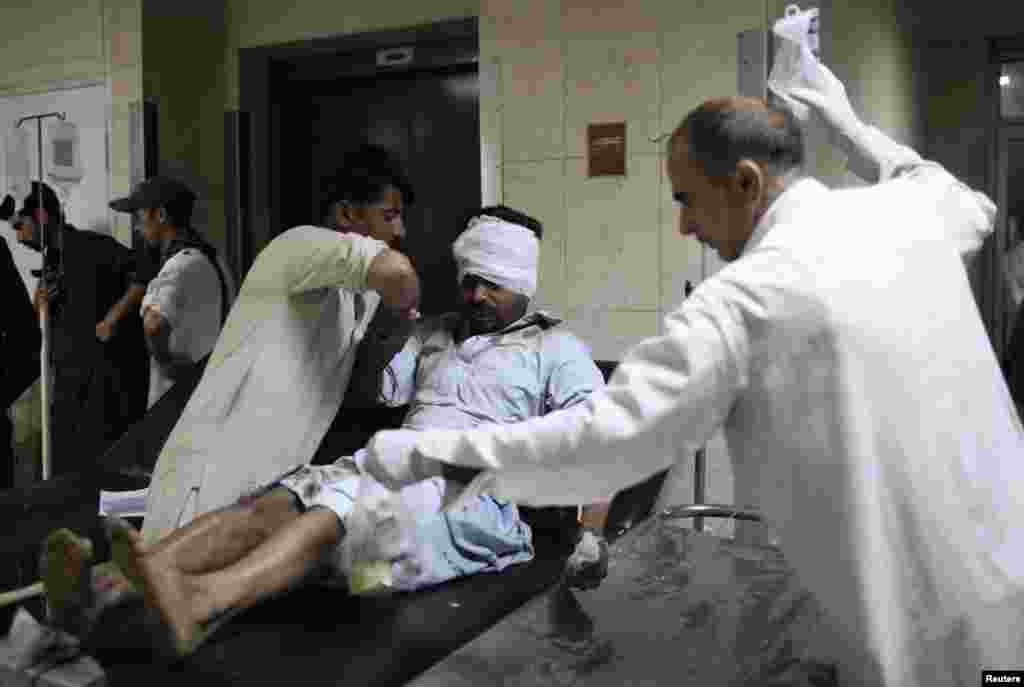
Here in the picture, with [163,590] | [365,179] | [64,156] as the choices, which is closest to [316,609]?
[163,590]

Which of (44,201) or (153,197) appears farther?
(44,201)

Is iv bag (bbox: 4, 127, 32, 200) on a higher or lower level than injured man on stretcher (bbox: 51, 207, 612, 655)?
higher

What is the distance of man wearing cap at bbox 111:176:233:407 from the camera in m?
3.45

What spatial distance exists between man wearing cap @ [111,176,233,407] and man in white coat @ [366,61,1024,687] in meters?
2.36

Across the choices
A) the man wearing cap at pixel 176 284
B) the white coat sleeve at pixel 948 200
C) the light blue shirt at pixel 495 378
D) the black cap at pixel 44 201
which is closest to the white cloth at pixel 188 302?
the man wearing cap at pixel 176 284

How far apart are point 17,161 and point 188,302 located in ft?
5.19

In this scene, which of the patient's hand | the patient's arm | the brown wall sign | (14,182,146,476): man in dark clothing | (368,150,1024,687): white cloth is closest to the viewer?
(368,150,1024,687): white cloth

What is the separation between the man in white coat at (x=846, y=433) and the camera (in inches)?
48.6

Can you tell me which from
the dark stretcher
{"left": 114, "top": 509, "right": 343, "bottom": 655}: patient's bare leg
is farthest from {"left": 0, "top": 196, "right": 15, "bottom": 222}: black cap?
{"left": 114, "top": 509, "right": 343, "bottom": 655}: patient's bare leg

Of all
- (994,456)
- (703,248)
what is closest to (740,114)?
(994,456)

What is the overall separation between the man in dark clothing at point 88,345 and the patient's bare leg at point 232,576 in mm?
2313

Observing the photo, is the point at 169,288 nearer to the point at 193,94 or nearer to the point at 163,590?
the point at 193,94

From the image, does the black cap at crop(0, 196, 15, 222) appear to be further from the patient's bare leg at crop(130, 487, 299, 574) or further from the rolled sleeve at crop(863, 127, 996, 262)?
the rolled sleeve at crop(863, 127, 996, 262)

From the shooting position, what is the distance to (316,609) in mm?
2068
